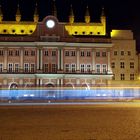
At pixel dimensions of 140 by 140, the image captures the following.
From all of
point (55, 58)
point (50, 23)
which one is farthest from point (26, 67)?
point (50, 23)

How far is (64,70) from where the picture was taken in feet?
265

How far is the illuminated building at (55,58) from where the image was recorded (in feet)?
259

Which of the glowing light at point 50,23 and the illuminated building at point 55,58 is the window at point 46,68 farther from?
the glowing light at point 50,23

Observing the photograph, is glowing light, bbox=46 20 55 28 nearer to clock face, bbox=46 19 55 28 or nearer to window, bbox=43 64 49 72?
clock face, bbox=46 19 55 28

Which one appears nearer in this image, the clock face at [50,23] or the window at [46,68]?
the window at [46,68]

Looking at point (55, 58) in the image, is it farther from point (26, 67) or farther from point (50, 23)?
point (50, 23)

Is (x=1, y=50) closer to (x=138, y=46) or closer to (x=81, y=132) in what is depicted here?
(x=138, y=46)

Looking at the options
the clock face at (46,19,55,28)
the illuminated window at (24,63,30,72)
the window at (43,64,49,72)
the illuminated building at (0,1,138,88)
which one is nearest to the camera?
the illuminated building at (0,1,138,88)

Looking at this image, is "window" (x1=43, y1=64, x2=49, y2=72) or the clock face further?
the clock face

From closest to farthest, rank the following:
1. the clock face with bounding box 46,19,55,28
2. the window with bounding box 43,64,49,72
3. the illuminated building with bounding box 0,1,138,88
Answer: the illuminated building with bounding box 0,1,138,88
the window with bounding box 43,64,49,72
the clock face with bounding box 46,19,55,28

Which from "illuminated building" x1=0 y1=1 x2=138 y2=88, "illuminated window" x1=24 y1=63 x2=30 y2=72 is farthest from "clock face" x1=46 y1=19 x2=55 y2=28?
"illuminated window" x1=24 y1=63 x2=30 y2=72

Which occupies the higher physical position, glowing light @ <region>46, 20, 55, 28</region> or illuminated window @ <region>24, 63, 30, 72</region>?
glowing light @ <region>46, 20, 55, 28</region>

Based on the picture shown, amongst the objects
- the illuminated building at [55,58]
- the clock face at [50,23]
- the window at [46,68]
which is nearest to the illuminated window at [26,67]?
the illuminated building at [55,58]

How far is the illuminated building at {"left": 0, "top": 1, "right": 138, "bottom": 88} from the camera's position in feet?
259
